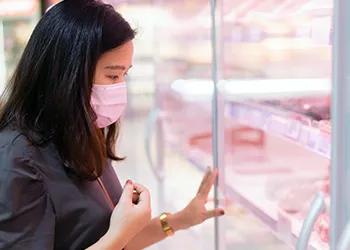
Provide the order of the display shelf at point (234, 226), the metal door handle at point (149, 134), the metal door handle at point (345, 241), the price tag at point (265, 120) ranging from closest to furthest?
the metal door handle at point (345, 241) → the price tag at point (265, 120) → the display shelf at point (234, 226) → the metal door handle at point (149, 134)

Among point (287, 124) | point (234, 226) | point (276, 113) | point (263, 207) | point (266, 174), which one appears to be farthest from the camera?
point (234, 226)

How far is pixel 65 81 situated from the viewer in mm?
A: 1351

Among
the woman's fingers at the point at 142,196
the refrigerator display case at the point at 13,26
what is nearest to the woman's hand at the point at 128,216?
the woman's fingers at the point at 142,196

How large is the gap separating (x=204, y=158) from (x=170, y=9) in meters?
0.78

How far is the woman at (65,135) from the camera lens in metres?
1.30

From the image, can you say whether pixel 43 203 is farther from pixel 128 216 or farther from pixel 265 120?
A: pixel 265 120

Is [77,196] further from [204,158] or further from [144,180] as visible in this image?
[144,180]

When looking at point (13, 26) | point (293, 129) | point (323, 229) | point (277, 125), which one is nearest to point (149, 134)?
point (277, 125)

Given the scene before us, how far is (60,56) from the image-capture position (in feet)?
4.49

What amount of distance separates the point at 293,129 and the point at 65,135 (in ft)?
2.06

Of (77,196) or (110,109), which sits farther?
(110,109)

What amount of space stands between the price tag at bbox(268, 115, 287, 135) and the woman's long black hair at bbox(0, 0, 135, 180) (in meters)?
0.53

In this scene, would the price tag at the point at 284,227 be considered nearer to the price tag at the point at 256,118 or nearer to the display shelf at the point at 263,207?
the display shelf at the point at 263,207

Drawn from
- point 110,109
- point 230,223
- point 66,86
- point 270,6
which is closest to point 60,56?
point 66,86
